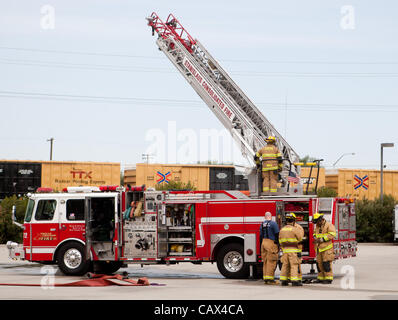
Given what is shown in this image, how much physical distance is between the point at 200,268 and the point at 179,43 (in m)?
7.76

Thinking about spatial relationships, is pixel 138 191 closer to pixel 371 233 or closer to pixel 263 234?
pixel 263 234

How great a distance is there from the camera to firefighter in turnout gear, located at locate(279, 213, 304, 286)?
15973 mm

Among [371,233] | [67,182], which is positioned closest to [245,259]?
[371,233]

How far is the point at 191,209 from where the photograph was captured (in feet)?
61.5

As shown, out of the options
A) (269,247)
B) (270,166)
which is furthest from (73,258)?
(270,166)

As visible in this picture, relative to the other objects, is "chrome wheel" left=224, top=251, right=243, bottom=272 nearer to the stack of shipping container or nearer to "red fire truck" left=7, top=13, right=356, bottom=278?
"red fire truck" left=7, top=13, right=356, bottom=278

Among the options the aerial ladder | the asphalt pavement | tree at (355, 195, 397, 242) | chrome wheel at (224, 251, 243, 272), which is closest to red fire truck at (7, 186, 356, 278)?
chrome wheel at (224, 251, 243, 272)

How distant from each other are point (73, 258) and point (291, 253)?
5929 mm

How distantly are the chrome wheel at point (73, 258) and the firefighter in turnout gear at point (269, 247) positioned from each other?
4.81 meters

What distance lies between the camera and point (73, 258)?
62.2 ft

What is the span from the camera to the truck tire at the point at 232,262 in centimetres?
1822

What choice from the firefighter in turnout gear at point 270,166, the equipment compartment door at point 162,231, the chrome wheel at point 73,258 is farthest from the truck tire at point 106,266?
the firefighter in turnout gear at point 270,166

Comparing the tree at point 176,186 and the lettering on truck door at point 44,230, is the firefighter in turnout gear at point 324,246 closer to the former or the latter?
the lettering on truck door at point 44,230
